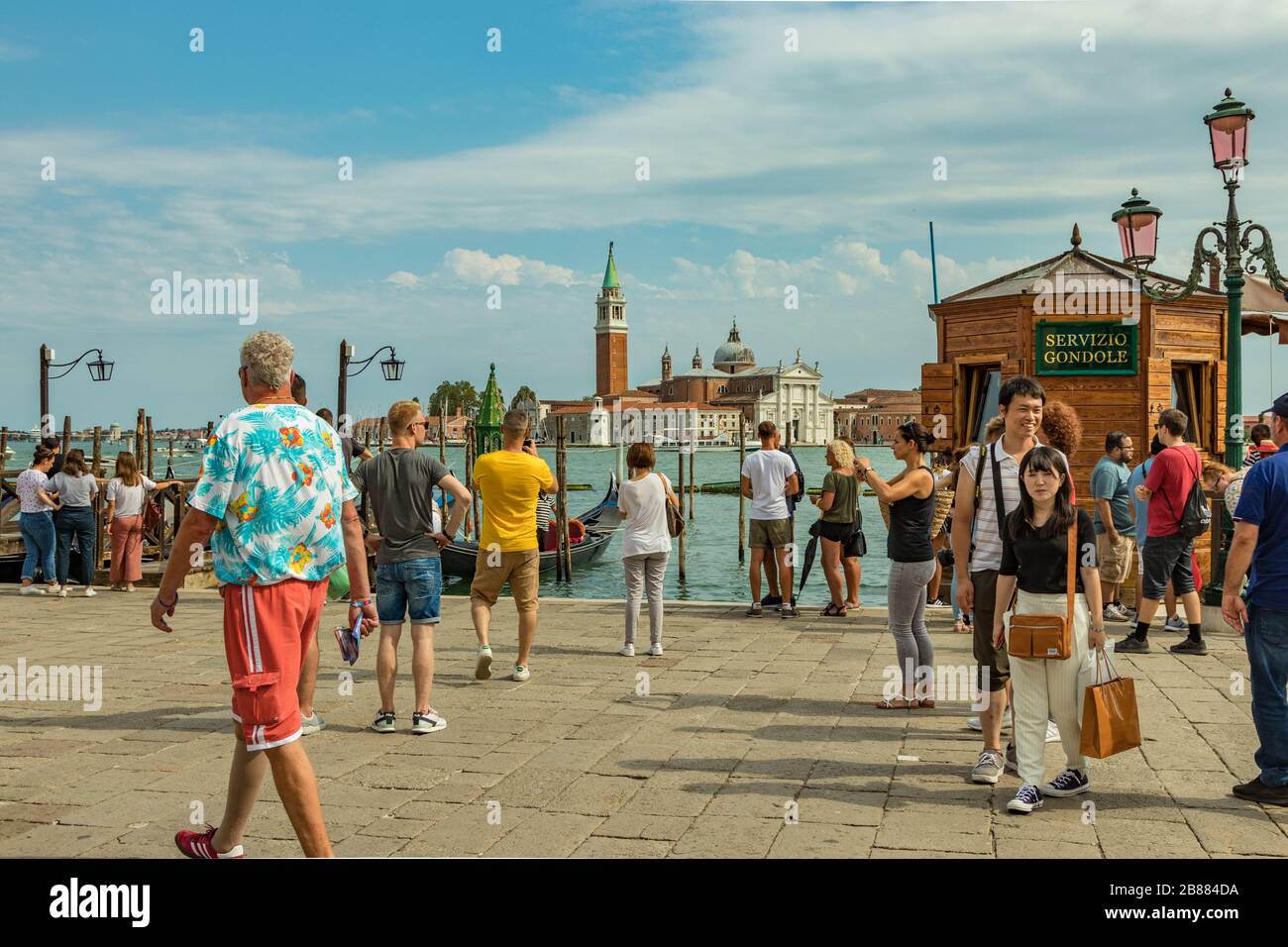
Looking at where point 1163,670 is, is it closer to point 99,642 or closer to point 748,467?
point 748,467

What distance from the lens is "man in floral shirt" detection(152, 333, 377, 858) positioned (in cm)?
360

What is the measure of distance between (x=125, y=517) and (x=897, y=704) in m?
9.05

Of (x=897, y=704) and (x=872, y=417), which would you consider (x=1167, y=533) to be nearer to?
(x=897, y=704)

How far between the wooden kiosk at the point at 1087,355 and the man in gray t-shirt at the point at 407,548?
265 inches

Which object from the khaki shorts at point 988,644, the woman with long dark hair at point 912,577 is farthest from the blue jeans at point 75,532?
the khaki shorts at point 988,644

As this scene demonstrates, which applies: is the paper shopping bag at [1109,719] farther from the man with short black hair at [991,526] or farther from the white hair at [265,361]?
the white hair at [265,361]

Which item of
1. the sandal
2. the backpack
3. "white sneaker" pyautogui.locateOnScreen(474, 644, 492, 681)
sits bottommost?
the sandal

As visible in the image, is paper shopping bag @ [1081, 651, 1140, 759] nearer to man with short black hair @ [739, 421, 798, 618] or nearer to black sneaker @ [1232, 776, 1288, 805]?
black sneaker @ [1232, 776, 1288, 805]

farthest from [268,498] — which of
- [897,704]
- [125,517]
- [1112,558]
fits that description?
[125,517]

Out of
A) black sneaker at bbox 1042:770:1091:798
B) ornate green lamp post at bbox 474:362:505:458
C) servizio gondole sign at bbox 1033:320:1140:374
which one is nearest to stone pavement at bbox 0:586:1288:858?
black sneaker at bbox 1042:770:1091:798

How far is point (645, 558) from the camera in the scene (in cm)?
840

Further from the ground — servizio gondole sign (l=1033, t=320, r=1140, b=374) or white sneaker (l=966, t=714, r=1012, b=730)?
servizio gondole sign (l=1033, t=320, r=1140, b=374)

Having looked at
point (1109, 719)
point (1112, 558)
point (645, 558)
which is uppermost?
point (645, 558)
